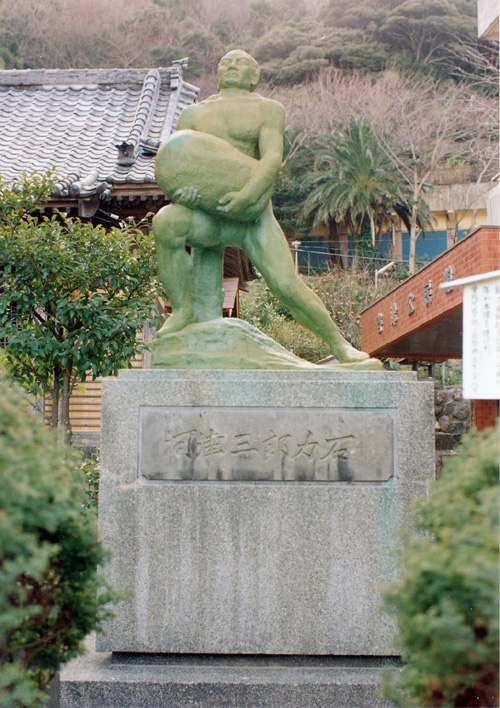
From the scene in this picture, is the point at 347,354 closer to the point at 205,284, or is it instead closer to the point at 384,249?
the point at 205,284

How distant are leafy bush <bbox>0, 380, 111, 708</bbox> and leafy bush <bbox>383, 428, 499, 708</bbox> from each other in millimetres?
977

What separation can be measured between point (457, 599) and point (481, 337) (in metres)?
1.42

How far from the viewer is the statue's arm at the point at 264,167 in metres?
3.62

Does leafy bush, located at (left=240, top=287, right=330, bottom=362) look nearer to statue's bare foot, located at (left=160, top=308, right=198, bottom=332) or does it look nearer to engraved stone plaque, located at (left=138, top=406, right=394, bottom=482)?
statue's bare foot, located at (left=160, top=308, right=198, bottom=332)

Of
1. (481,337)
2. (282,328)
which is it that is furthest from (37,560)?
(282,328)

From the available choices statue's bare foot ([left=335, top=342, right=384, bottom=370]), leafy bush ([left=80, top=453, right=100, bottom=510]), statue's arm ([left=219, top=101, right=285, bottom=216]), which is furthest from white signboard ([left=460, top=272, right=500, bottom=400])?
leafy bush ([left=80, top=453, right=100, bottom=510])

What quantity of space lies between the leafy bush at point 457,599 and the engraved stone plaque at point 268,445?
1328mm

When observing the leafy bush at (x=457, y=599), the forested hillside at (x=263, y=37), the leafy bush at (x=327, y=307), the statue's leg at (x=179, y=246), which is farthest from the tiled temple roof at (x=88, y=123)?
the forested hillside at (x=263, y=37)

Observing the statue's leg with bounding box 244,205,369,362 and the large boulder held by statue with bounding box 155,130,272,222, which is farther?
the statue's leg with bounding box 244,205,369,362

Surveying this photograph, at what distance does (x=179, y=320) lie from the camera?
378 centimetres

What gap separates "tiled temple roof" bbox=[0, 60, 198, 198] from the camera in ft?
28.9

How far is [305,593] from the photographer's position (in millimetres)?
3332

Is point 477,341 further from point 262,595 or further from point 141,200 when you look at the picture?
point 141,200

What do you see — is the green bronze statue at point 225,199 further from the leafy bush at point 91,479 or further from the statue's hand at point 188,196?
the leafy bush at point 91,479
